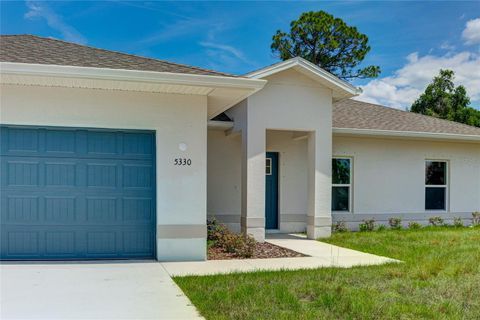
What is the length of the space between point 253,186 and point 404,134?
581 cm

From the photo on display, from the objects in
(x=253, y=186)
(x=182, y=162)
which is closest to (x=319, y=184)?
(x=253, y=186)

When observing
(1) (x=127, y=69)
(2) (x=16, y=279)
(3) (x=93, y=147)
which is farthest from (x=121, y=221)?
(1) (x=127, y=69)

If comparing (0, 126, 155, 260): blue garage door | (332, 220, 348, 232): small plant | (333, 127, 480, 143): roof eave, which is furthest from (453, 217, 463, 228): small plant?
(0, 126, 155, 260): blue garage door

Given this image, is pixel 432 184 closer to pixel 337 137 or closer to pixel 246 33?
pixel 337 137

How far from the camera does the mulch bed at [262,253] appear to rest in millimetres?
9539

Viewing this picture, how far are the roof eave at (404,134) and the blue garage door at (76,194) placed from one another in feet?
23.5

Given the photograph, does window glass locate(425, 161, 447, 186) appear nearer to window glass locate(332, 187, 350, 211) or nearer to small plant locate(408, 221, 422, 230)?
small plant locate(408, 221, 422, 230)

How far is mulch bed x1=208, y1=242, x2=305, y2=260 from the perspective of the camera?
9539mm

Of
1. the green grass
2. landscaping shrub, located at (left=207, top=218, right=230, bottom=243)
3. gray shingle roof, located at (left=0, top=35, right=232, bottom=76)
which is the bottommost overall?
the green grass

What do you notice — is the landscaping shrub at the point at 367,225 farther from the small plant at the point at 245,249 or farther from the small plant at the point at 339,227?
the small plant at the point at 245,249

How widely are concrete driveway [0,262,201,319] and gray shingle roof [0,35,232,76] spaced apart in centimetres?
362

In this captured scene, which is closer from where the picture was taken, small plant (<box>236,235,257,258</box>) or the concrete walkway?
the concrete walkway

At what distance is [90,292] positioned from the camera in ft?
20.6

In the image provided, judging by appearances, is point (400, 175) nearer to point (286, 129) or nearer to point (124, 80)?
point (286, 129)
